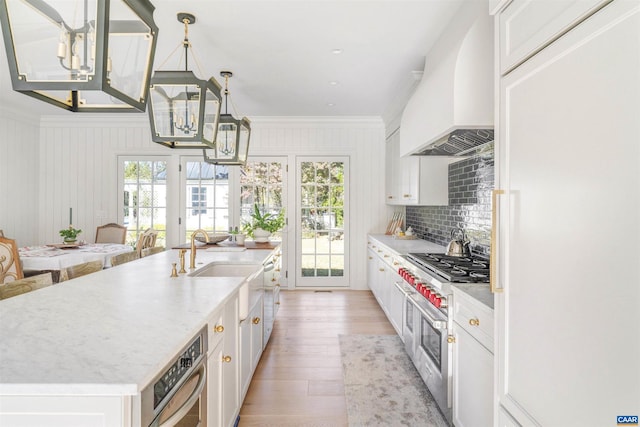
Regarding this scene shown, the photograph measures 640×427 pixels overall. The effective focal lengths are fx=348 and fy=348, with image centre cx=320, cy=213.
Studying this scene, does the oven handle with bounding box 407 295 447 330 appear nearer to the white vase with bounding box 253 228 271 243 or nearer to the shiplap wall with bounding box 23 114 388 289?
the white vase with bounding box 253 228 271 243

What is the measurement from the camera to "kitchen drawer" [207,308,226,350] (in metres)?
1.48

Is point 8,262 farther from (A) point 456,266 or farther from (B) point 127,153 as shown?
(A) point 456,266

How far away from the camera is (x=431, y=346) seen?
2.28m

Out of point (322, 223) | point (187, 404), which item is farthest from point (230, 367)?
point (322, 223)

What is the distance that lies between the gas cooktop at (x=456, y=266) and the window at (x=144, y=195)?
13.7ft

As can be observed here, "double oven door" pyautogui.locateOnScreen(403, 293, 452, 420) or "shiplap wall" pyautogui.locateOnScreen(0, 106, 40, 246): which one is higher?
"shiplap wall" pyautogui.locateOnScreen(0, 106, 40, 246)

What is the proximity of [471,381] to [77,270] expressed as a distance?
8.49ft

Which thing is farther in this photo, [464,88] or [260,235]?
[260,235]

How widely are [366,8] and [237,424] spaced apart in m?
2.88

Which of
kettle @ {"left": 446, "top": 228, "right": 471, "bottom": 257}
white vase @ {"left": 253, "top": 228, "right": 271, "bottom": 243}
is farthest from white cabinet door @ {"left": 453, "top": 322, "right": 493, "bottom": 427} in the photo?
white vase @ {"left": 253, "top": 228, "right": 271, "bottom": 243}

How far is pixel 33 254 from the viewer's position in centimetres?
380

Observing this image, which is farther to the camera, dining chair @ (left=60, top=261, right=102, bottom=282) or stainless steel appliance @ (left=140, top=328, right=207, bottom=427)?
dining chair @ (left=60, top=261, right=102, bottom=282)

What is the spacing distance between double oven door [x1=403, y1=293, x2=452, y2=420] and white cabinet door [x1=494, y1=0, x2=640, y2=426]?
2.56 feet

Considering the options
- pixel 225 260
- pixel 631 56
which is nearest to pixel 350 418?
pixel 225 260
